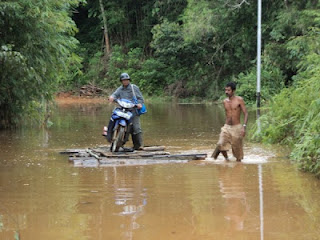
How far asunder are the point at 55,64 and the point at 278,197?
36.5ft

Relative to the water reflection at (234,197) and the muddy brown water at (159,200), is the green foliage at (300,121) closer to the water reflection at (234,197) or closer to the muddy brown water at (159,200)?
the muddy brown water at (159,200)

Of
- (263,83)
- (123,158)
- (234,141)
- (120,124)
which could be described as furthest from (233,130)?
(263,83)

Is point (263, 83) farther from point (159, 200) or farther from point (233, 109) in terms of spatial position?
point (159, 200)

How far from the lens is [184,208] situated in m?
7.41

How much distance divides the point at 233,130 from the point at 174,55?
28.5 m

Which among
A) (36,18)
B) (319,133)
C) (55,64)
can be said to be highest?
(36,18)

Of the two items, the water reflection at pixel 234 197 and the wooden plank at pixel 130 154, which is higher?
the wooden plank at pixel 130 154

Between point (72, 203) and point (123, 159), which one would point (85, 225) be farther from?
point (123, 159)

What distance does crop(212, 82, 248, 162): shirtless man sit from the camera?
11.7 m

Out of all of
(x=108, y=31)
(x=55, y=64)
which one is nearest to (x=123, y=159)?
(x=55, y=64)

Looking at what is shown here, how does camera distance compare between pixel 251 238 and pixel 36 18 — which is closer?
pixel 251 238

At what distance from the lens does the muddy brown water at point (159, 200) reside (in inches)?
252

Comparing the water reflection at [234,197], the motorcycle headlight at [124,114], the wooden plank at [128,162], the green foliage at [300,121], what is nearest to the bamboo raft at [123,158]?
the wooden plank at [128,162]

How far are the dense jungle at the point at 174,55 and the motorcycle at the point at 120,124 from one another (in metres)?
3.53
